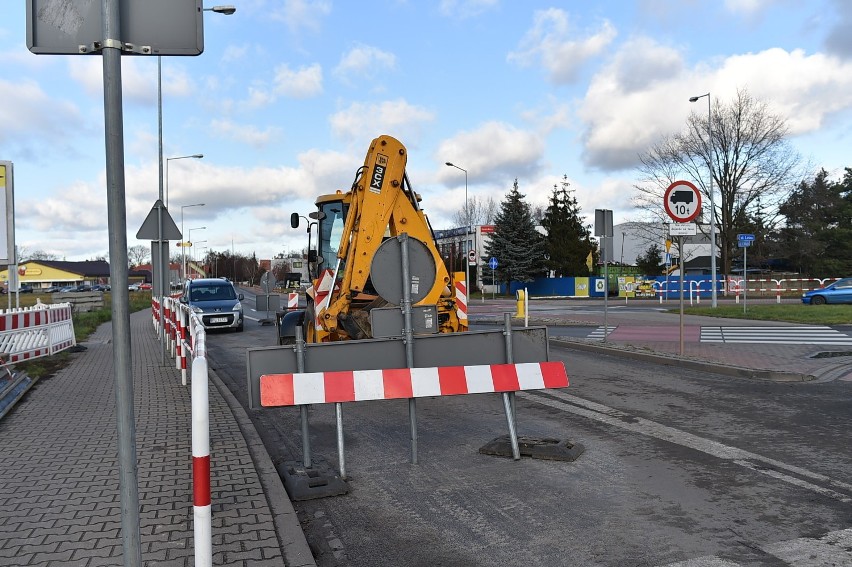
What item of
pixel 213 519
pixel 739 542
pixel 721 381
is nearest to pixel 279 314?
pixel 721 381

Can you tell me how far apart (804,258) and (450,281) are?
5706cm

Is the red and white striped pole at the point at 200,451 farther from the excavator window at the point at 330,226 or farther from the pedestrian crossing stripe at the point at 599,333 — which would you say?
the pedestrian crossing stripe at the point at 599,333

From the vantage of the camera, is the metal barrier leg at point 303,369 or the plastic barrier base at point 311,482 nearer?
the plastic barrier base at point 311,482

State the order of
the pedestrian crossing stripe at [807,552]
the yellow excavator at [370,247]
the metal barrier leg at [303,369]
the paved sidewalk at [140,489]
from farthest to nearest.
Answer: the yellow excavator at [370,247]
the metal barrier leg at [303,369]
the paved sidewalk at [140,489]
the pedestrian crossing stripe at [807,552]

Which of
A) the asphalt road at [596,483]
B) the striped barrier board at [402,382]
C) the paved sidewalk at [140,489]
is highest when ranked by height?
the striped barrier board at [402,382]

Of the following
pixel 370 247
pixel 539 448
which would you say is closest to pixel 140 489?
pixel 539 448

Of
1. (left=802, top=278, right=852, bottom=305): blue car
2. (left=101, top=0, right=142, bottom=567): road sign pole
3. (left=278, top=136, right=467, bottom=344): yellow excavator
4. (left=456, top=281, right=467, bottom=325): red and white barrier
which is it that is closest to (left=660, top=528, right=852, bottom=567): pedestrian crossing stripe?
(left=101, top=0, right=142, bottom=567): road sign pole

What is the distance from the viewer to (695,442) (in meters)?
6.91

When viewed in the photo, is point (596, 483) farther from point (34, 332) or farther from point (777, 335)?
point (777, 335)

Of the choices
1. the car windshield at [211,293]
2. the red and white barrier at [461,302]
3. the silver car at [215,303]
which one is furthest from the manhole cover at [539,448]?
the car windshield at [211,293]

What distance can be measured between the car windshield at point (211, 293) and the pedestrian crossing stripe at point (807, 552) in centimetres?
2198

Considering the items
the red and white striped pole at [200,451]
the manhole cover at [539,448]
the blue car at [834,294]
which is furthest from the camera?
the blue car at [834,294]

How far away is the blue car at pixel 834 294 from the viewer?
107 feet

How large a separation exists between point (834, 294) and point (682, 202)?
24.6m
